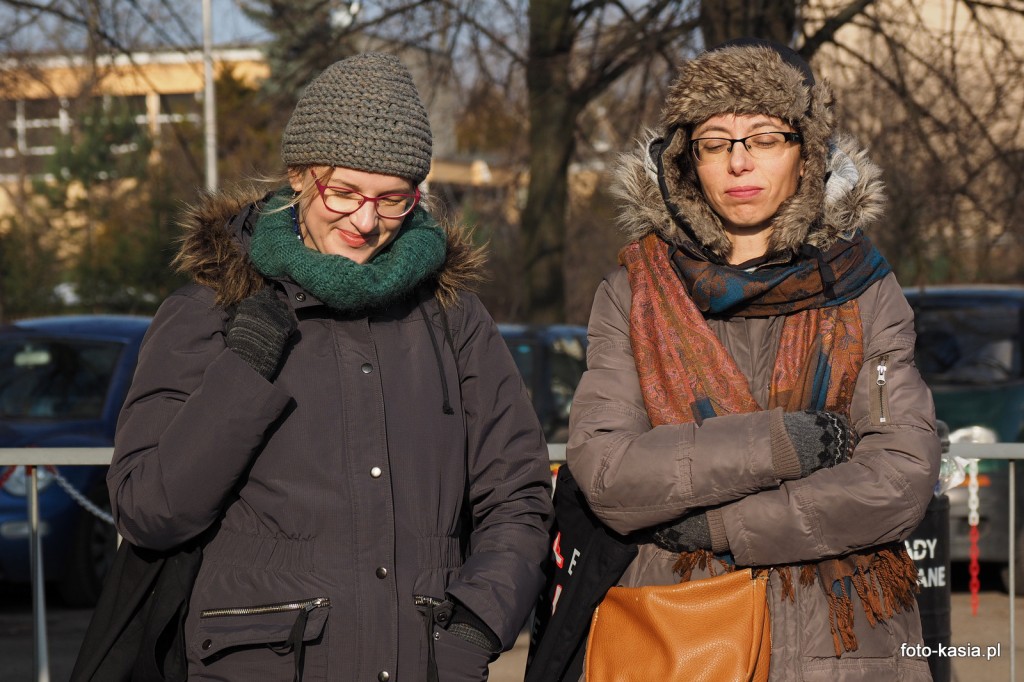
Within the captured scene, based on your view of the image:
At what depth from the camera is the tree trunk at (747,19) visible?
24.8 ft

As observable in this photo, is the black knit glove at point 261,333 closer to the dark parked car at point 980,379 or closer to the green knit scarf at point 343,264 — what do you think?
the green knit scarf at point 343,264

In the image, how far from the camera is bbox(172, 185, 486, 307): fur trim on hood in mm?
2525

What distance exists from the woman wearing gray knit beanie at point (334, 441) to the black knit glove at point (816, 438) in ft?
1.76

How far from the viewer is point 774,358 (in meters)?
2.63

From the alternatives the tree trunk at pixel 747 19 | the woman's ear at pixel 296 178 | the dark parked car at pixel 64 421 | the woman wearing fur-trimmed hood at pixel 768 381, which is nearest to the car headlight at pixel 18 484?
the dark parked car at pixel 64 421

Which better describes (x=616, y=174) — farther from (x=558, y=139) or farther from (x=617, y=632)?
(x=558, y=139)

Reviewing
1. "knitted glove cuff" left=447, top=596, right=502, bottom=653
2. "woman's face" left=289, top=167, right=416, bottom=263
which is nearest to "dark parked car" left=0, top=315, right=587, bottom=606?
"woman's face" left=289, top=167, right=416, bottom=263

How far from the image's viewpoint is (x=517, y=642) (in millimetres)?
6598

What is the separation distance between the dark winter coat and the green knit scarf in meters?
0.05

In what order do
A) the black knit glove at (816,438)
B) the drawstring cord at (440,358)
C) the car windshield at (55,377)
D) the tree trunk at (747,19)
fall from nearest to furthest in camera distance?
the black knit glove at (816,438) → the drawstring cord at (440,358) → the car windshield at (55,377) → the tree trunk at (747,19)

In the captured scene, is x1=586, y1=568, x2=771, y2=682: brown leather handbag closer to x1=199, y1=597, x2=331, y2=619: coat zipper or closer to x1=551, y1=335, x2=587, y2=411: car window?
x1=199, y1=597, x2=331, y2=619: coat zipper

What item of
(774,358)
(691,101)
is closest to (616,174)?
(691,101)

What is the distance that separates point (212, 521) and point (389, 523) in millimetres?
335

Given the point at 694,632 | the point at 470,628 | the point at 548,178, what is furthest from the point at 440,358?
the point at 548,178
